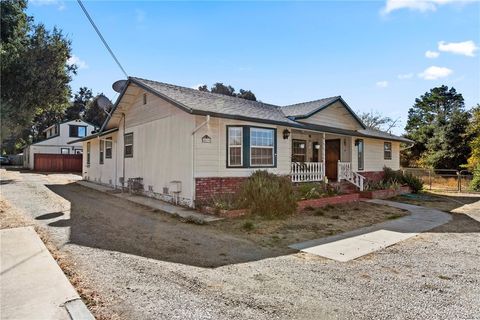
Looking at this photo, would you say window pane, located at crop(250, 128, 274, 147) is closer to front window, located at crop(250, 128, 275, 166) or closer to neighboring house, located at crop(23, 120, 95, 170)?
front window, located at crop(250, 128, 275, 166)

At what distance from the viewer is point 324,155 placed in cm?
1424

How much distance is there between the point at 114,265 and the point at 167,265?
811 mm

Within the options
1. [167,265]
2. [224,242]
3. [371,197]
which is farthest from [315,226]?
[371,197]

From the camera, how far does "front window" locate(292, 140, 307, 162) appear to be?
606 inches

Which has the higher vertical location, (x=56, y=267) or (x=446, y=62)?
(x=446, y=62)

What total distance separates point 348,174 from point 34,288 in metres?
14.4

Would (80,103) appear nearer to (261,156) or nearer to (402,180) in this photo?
(261,156)

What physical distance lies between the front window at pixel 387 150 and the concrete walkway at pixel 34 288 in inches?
735

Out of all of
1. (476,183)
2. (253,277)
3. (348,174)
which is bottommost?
(253,277)

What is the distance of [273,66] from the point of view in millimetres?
14734

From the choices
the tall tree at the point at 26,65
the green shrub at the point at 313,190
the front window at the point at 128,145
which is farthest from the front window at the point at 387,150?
the tall tree at the point at 26,65

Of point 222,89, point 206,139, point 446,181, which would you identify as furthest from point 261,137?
point 222,89

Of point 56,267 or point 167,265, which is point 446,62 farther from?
point 56,267

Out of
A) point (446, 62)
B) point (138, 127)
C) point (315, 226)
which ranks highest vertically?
point (446, 62)
